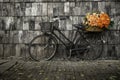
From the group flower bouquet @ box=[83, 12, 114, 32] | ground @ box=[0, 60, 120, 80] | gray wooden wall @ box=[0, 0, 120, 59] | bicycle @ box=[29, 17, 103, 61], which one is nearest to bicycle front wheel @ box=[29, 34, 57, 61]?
bicycle @ box=[29, 17, 103, 61]

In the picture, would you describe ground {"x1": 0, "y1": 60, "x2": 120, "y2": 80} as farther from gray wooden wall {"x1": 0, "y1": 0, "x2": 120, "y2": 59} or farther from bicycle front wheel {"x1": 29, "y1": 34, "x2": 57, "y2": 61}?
gray wooden wall {"x1": 0, "y1": 0, "x2": 120, "y2": 59}

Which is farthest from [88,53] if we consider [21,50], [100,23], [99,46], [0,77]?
[0,77]

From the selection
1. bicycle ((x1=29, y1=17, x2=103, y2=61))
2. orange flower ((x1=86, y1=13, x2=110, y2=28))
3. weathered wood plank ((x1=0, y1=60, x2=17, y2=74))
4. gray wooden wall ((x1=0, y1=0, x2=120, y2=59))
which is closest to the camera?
weathered wood plank ((x1=0, y1=60, x2=17, y2=74))

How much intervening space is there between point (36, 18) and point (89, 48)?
7.27 ft

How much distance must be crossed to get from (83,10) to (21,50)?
8.82ft

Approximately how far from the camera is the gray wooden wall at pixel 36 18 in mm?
9445

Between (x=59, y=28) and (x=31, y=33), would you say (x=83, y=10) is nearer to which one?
(x=59, y=28)

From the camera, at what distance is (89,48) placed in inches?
371

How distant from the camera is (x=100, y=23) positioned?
8.90 metres

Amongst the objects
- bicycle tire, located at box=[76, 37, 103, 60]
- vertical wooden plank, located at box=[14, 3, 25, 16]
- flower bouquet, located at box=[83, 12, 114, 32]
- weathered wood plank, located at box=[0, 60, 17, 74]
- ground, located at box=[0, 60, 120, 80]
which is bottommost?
ground, located at box=[0, 60, 120, 80]

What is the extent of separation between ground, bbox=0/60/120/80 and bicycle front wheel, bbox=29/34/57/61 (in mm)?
391

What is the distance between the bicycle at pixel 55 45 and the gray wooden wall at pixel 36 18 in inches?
8.2

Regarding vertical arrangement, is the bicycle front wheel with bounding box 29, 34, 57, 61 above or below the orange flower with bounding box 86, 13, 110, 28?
below

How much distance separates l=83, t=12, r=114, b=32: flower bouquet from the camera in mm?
8906
